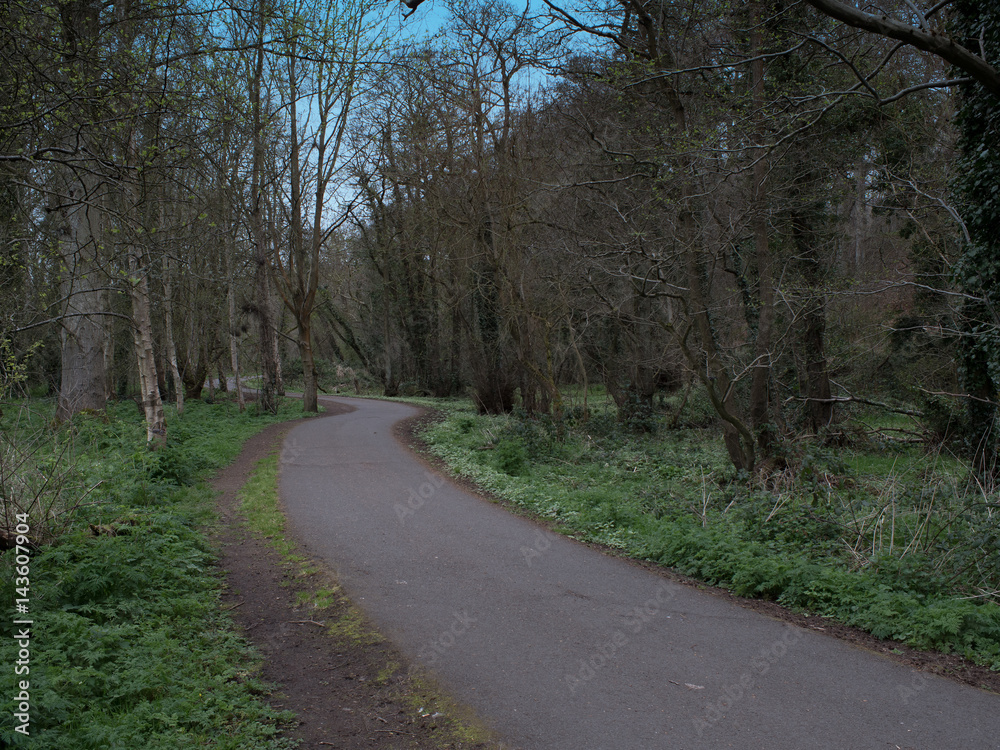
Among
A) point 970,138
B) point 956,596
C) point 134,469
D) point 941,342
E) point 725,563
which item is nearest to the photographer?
point 956,596

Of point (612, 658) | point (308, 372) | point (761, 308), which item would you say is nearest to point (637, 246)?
point (761, 308)

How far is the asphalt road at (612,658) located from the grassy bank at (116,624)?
4.51 feet

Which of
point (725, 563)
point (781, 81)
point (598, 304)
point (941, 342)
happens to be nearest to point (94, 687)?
point (725, 563)

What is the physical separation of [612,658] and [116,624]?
158 inches

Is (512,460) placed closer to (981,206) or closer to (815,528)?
(815,528)

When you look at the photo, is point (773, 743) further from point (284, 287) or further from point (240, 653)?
point (284, 287)

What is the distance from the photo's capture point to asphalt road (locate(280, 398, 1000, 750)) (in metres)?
4.10

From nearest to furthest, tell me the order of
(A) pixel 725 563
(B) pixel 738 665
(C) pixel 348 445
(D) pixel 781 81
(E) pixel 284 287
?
(B) pixel 738 665
(A) pixel 725 563
(D) pixel 781 81
(C) pixel 348 445
(E) pixel 284 287

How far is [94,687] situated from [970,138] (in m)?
12.7

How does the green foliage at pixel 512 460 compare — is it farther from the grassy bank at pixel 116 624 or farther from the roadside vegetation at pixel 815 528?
the grassy bank at pixel 116 624

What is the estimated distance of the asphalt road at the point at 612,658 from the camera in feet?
13.5

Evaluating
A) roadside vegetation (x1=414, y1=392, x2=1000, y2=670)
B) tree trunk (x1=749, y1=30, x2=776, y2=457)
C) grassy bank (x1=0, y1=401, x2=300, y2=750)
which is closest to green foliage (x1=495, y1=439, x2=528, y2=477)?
roadside vegetation (x1=414, y1=392, x2=1000, y2=670)

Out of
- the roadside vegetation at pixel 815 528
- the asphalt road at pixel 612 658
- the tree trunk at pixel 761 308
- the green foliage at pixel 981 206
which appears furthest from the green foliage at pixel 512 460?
the green foliage at pixel 981 206

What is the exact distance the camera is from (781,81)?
46.1 feet
